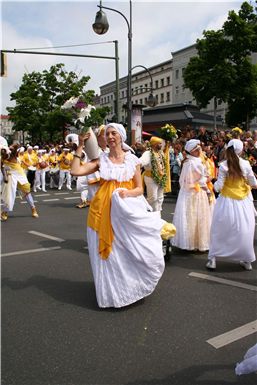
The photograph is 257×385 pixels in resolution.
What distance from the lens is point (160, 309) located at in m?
4.43

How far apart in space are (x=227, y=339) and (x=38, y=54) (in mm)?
17597

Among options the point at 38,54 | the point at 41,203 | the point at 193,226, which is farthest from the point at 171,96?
the point at 193,226

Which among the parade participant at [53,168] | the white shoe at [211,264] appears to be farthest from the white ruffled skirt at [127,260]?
the parade participant at [53,168]

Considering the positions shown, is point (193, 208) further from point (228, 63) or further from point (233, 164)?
point (228, 63)

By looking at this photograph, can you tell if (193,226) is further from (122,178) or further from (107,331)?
(107,331)

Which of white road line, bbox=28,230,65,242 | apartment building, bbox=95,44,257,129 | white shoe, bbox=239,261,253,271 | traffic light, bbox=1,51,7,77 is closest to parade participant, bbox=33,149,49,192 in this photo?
traffic light, bbox=1,51,7,77

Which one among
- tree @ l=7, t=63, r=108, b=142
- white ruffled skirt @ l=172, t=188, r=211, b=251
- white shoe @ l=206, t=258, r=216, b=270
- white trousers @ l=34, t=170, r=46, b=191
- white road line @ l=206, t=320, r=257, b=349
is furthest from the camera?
tree @ l=7, t=63, r=108, b=142

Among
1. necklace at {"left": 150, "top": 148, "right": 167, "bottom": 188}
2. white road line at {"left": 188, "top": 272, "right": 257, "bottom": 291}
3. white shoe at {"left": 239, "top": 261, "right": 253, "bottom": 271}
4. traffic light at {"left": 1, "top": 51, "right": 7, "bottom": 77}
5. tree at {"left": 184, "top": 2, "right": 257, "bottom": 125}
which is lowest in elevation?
white road line at {"left": 188, "top": 272, "right": 257, "bottom": 291}

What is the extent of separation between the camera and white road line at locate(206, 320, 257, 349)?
3.66m

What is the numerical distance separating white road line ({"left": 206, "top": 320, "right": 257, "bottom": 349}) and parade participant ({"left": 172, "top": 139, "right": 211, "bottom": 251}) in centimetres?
288

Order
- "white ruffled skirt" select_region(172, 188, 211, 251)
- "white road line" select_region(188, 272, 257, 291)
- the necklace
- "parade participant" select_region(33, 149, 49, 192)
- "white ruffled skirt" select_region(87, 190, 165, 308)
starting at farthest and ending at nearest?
1. "parade participant" select_region(33, 149, 49, 192)
2. the necklace
3. "white ruffled skirt" select_region(172, 188, 211, 251)
4. "white road line" select_region(188, 272, 257, 291)
5. "white ruffled skirt" select_region(87, 190, 165, 308)

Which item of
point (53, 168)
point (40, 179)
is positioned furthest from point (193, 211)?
point (53, 168)

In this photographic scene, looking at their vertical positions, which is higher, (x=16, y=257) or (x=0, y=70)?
(x=0, y=70)

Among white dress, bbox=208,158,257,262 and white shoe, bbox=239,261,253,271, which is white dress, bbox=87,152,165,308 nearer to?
white dress, bbox=208,158,257,262
